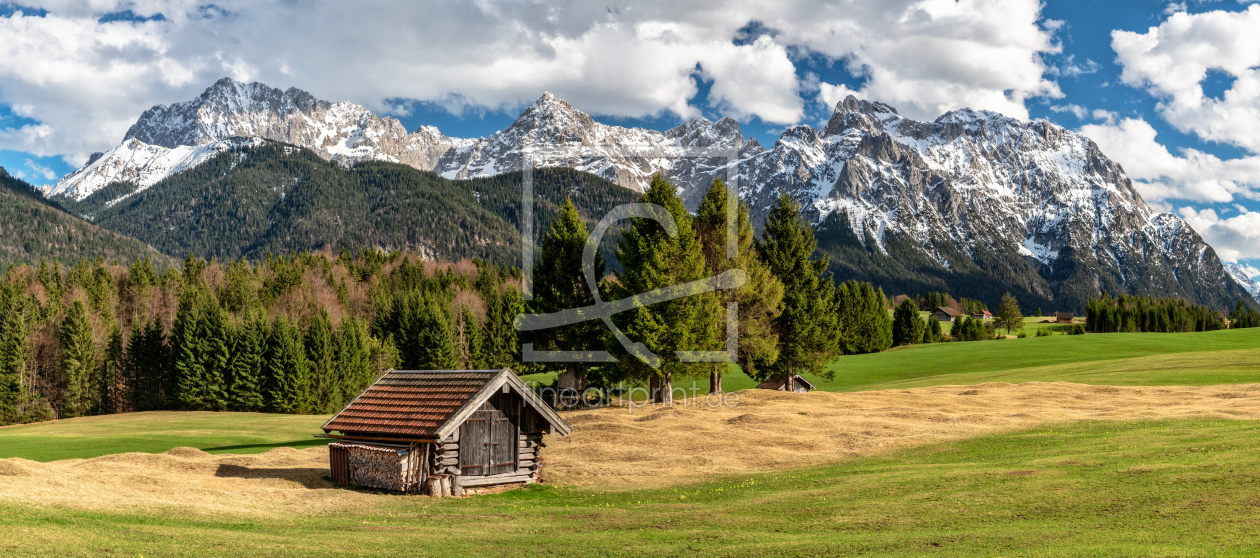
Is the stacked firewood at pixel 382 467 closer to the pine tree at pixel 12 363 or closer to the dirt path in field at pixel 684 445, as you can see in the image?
the dirt path in field at pixel 684 445

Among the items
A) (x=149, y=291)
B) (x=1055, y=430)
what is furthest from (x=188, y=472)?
(x=149, y=291)

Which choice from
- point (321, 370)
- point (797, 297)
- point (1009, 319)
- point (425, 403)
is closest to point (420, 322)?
point (321, 370)

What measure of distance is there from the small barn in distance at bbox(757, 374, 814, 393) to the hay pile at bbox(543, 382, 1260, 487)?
477cm

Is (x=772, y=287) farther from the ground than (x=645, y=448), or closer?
farther from the ground

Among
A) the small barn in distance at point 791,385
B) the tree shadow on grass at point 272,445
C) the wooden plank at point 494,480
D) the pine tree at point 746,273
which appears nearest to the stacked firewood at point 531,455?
the wooden plank at point 494,480

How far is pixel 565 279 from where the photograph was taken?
1838 inches

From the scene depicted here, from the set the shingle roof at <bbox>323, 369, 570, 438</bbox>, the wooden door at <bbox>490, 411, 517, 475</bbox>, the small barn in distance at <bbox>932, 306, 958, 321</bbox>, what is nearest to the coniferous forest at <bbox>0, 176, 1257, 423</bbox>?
the wooden door at <bbox>490, 411, 517, 475</bbox>

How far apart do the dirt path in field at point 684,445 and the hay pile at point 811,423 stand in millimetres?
78

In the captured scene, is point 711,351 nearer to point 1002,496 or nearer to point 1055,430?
point 1055,430

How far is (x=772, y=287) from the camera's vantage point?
149 feet

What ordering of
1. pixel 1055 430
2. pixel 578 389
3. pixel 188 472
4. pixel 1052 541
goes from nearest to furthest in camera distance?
pixel 1052 541, pixel 188 472, pixel 1055 430, pixel 578 389

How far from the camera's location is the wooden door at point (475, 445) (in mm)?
25594

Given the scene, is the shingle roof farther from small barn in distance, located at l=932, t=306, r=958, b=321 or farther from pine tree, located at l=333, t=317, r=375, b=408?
small barn in distance, located at l=932, t=306, r=958, b=321

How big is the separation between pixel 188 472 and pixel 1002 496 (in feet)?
82.9
